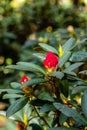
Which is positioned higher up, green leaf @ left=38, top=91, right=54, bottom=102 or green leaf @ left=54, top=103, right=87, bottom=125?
green leaf @ left=38, top=91, right=54, bottom=102

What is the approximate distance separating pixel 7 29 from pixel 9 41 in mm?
144

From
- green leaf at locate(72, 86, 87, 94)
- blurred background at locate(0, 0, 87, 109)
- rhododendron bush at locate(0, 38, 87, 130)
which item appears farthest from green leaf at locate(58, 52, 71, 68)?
blurred background at locate(0, 0, 87, 109)

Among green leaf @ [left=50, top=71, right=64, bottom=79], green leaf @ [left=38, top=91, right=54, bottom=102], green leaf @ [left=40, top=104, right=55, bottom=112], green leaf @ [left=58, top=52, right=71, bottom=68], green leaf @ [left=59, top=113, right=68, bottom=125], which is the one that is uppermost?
green leaf @ [left=58, top=52, right=71, bottom=68]

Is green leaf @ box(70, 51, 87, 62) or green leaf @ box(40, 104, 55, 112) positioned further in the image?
green leaf @ box(70, 51, 87, 62)

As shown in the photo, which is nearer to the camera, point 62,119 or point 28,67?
point 62,119

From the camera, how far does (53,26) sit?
4.48m

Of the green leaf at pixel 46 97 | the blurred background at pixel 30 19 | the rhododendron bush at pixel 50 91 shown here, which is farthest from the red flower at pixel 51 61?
the blurred background at pixel 30 19

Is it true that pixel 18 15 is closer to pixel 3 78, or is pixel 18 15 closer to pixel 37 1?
pixel 37 1

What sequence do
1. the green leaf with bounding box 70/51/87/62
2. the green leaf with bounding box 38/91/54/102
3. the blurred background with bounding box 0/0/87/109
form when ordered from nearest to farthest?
the green leaf with bounding box 38/91/54/102
the green leaf with bounding box 70/51/87/62
the blurred background with bounding box 0/0/87/109

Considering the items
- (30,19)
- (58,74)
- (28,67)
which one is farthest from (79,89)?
(30,19)

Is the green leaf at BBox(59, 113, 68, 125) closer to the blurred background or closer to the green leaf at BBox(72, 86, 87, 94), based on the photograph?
the green leaf at BBox(72, 86, 87, 94)

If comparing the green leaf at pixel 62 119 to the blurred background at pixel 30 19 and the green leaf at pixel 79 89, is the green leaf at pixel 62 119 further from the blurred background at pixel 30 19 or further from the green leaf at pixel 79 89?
the blurred background at pixel 30 19

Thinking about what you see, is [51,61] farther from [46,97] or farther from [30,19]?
[30,19]

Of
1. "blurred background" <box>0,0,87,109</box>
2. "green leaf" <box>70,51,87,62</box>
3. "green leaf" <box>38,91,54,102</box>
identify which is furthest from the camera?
"blurred background" <box>0,0,87,109</box>
